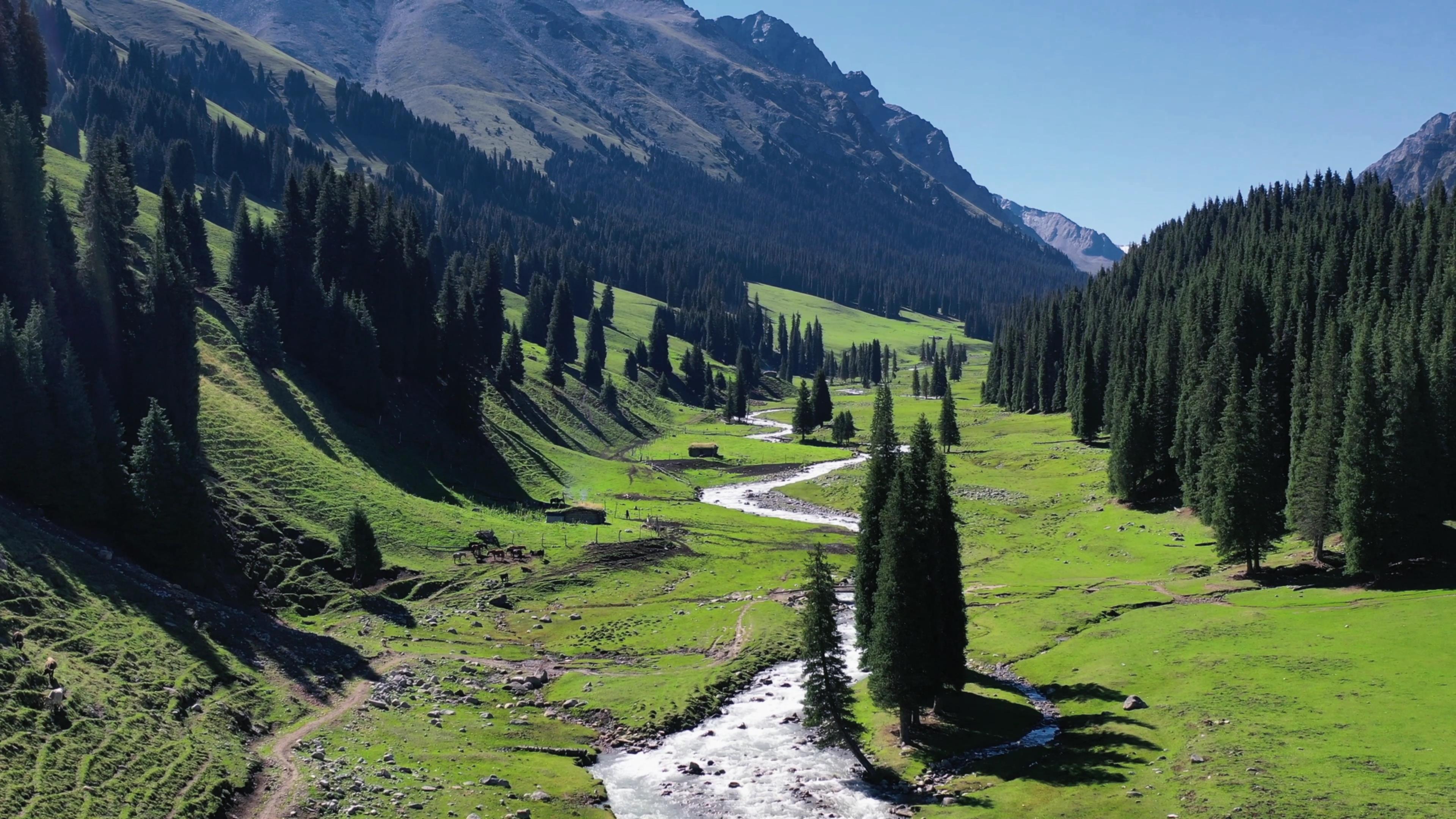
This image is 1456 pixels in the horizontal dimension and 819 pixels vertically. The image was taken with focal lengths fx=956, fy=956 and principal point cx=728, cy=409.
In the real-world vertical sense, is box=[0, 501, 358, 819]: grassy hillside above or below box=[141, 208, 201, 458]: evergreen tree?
below

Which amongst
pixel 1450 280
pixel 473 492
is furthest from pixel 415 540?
pixel 1450 280

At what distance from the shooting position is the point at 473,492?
365ft

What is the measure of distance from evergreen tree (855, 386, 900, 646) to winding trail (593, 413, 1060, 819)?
674cm

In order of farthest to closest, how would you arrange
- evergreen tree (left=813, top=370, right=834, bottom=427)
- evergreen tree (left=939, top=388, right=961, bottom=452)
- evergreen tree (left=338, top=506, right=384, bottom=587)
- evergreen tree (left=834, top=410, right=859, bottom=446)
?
1. evergreen tree (left=813, top=370, right=834, bottom=427)
2. evergreen tree (left=834, top=410, right=859, bottom=446)
3. evergreen tree (left=939, top=388, right=961, bottom=452)
4. evergreen tree (left=338, top=506, right=384, bottom=587)

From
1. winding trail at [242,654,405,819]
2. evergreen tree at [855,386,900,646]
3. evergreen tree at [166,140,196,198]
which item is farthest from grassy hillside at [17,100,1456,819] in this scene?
evergreen tree at [166,140,196,198]

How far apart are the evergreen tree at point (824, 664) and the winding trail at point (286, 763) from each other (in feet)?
80.6

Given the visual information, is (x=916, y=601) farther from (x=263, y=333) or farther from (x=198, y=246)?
(x=198, y=246)

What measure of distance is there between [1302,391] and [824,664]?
229 feet

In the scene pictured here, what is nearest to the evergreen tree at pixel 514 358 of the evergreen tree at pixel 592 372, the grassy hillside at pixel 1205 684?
the evergreen tree at pixel 592 372

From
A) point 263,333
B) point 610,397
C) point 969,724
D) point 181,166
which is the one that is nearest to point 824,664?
point 969,724

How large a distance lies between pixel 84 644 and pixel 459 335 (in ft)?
294

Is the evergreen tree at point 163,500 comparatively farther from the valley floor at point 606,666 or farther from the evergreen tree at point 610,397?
the evergreen tree at point 610,397

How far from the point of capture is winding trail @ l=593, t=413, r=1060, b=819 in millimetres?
44844

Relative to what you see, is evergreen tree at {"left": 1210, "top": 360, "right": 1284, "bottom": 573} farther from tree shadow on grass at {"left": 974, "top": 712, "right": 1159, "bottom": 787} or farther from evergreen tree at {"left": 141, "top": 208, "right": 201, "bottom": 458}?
evergreen tree at {"left": 141, "top": 208, "right": 201, "bottom": 458}
